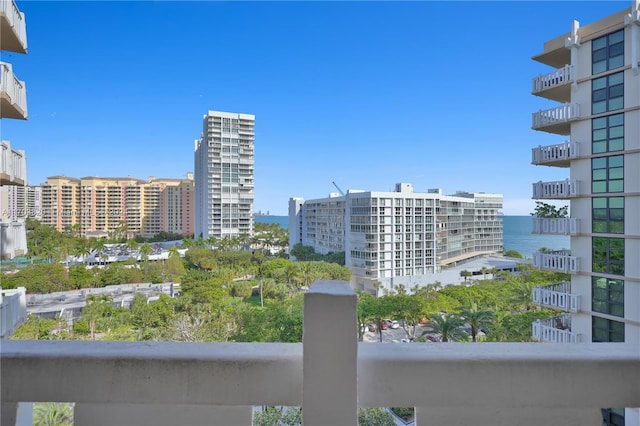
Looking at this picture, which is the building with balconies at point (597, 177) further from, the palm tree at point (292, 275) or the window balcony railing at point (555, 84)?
the palm tree at point (292, 275)

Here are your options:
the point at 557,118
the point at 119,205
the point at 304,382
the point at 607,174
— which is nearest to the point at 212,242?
the point at 119,205

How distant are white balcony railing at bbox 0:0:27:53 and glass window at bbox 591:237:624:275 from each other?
15.3 feet

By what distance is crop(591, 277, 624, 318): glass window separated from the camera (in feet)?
9.66

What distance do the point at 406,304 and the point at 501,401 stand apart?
785 centimetres

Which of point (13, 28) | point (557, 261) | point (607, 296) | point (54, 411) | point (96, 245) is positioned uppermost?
point (13, 28)

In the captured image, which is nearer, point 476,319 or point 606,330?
point 606,330

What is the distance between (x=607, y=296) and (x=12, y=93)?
4889 millimetres

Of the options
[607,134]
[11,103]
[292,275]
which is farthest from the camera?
[292,275]

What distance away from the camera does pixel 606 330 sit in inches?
120

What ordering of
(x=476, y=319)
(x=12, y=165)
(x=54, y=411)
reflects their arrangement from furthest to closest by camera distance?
(x=476, y=319), (x=12, y=165), (x=54, y=411)

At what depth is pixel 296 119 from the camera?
15141mm

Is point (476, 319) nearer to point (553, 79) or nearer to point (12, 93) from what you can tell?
point (553, 79)

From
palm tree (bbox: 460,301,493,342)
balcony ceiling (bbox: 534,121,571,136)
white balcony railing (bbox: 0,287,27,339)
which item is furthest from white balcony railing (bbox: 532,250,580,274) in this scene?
white balcony railing (bbox: 0,287,27,339)

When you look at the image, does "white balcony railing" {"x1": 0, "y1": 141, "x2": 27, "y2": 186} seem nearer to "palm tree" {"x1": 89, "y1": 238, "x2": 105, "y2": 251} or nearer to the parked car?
the parked car
